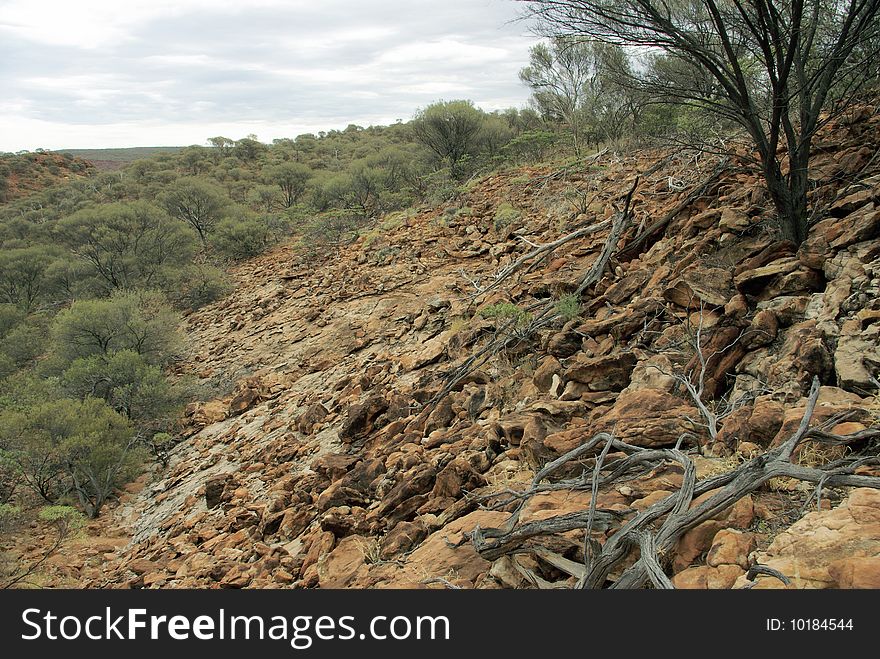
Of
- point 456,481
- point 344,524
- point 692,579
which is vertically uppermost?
point 692,579

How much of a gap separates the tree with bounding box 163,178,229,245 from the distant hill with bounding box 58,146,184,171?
1486 inches

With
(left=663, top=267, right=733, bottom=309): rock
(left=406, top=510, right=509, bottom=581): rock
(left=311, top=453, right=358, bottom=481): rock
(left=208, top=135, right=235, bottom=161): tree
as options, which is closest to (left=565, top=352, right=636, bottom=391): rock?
(left=663, top=267, right=733, bottom=309): rock

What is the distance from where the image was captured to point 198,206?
21156mm

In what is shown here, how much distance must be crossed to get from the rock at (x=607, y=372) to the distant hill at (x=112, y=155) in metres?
60.1

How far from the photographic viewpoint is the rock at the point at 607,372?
3979 millimetres

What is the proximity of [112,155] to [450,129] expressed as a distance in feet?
212

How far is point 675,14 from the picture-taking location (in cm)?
529

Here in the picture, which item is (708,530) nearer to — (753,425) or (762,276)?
(753,425)

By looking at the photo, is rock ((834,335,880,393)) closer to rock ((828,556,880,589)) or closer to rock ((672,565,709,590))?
Answer: rock ((828,556,880,589))

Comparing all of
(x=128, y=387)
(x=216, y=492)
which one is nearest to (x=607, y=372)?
(x=216, y=492)

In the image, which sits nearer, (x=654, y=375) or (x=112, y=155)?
(x=654, y=375)

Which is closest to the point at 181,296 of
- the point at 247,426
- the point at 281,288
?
the point at 281,288
